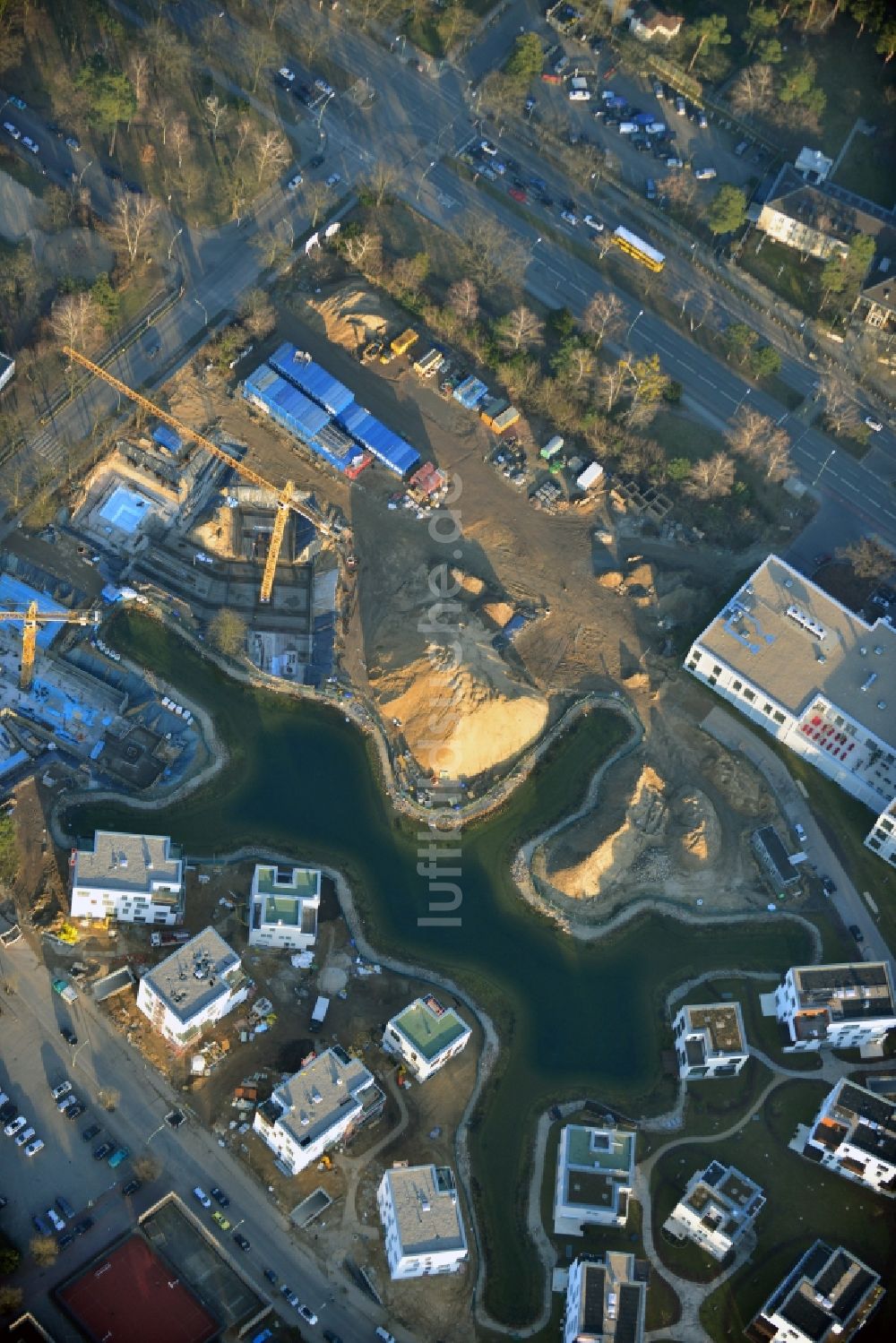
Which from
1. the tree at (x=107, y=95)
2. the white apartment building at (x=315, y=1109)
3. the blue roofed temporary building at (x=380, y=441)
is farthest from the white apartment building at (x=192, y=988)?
the tree at (x=107, y=95)

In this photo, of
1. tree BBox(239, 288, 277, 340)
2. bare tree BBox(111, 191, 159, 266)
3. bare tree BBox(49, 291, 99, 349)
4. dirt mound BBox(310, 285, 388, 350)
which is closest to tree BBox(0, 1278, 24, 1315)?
bare tree BBox(49, 291, 99, 349)

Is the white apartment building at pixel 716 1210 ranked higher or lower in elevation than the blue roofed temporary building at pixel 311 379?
lower

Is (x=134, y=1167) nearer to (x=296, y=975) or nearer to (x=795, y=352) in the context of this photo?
(x=296, y=975)

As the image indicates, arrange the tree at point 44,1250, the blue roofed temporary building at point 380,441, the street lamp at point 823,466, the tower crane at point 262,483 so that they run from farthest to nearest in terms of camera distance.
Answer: the street lamp at point 823,466 → the blue roofed temporary building at point 380,441 → the tower crane at point 262,483 → the tree at point 44,1250

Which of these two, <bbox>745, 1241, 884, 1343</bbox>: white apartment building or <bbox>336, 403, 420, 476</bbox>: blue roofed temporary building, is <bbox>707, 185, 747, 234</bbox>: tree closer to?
<bbox>336, 403, 420, 476</bbox>: blue roofed temporary building

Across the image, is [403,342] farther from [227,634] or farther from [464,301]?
[227,634]

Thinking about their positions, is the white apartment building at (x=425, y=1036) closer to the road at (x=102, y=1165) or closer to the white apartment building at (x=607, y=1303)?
the road at (x=102, y=1165)
